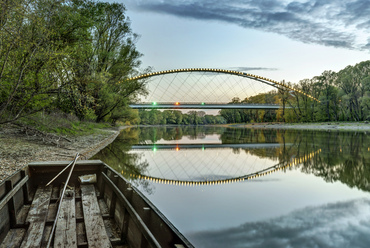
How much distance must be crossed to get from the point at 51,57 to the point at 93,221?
23.1 ft

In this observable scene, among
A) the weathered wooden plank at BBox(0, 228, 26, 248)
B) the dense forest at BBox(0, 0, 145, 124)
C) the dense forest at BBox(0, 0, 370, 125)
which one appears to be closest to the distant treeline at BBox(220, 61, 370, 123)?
the dense forest at BBox(0, 0, 370, 125)

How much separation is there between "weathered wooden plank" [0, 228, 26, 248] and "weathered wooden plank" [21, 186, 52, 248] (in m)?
0.10

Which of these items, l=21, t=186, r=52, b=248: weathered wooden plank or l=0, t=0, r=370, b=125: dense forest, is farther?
l=0, t=0, r=370, b=125: dense forest

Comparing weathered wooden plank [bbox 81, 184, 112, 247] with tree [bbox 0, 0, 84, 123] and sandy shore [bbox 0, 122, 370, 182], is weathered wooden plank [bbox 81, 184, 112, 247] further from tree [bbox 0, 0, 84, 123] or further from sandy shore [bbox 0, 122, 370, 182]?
tree [bbox 0, 0, 84, 123]

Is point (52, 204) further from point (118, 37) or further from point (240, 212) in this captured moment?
point (118, 37)

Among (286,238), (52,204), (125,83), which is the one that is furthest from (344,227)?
(125,83)

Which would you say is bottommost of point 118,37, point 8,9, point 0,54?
point 0,54

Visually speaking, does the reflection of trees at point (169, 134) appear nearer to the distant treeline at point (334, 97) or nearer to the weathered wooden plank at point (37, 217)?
the distant treeline at point (334, 97)

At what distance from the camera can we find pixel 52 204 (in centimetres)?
590

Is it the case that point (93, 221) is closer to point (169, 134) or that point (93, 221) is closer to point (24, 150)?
point (24, 150)

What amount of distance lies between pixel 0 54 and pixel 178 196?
739 centimetres

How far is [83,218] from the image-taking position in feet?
16.5

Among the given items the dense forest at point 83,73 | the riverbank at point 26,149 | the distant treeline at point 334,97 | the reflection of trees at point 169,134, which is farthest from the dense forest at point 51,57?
the distant treeline at point 334,97

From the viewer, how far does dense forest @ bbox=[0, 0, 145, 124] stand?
28.5ft
